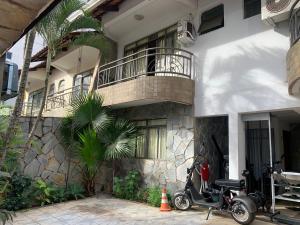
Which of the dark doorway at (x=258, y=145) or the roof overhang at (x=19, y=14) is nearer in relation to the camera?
the roof overhang at (x=19, y=14)

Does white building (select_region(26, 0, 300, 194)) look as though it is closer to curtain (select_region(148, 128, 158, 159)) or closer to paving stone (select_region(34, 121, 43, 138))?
curtain (select_region(148, 128, 158, 159))

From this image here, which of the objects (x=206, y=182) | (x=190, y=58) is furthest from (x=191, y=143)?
(x=190, y=58)

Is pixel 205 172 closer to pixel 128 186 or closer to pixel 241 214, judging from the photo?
pixel 241 214

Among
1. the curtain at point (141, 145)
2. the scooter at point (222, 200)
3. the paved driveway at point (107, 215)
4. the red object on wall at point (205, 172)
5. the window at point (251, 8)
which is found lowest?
the paved driveway at point (107, 215)

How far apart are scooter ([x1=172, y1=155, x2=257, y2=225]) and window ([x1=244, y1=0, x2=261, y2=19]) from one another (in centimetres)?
444

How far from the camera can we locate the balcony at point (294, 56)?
576 cm

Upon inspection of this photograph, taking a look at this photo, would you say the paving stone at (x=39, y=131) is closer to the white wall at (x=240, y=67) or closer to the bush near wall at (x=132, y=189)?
the bush near wall at (x=132, y=189)

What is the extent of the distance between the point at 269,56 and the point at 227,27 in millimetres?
1742

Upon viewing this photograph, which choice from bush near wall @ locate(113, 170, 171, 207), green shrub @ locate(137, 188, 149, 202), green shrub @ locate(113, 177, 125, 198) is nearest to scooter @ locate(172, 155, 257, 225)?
bush near wall @ locate(113, 170, 171, 207)

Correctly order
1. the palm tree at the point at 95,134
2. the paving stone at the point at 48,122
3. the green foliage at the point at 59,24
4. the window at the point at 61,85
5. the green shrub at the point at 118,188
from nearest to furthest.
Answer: the green foliage at the point at 59,24
the palm tree at the point at 95,134
the green shrub at the point at 118,188
the paving stone at the point at 48,122
the window at the point at 61,85

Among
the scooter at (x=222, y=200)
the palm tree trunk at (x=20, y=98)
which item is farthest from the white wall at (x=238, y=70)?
the palm tree trunk at (x=20, y=98)

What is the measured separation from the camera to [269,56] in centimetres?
752

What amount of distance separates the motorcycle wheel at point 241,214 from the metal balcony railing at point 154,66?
424 cm

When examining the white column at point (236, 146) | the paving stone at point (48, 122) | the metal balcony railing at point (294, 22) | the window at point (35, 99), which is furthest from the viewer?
the window at point (35, 99)
